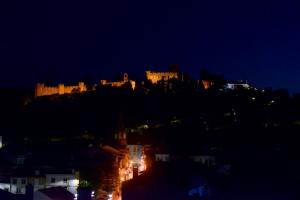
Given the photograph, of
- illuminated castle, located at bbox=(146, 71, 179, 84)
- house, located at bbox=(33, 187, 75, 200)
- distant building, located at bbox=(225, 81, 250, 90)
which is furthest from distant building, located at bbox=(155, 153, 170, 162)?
illuminated castle, located at bbox=(146, 71, 179, 84)

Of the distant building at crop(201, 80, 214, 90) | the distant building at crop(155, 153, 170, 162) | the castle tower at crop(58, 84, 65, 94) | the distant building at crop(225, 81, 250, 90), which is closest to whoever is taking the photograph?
the distant building at crop(155, 153, 170, 162)

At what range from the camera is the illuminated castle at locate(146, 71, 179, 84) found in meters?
89.8

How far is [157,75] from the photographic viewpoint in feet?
300

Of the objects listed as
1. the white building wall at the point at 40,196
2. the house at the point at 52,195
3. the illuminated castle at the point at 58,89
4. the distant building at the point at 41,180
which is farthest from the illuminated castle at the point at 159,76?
the white building wall at the point at 40,196

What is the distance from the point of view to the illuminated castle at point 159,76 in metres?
89.8

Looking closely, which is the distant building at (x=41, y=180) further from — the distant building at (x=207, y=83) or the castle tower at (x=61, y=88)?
the castle tower at (x=61, y=88)

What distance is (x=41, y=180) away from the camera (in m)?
36.3

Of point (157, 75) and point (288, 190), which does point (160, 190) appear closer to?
point (288, 190)

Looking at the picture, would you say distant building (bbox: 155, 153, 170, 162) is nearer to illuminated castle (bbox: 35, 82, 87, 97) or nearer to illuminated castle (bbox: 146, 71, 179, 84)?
illuminated castle (bbox: 146, 71, 179, 84)

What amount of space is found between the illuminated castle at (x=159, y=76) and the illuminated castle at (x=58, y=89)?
11.1m

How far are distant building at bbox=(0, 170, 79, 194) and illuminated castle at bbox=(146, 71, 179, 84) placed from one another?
53.3 m

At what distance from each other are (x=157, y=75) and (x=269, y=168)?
5789 cm

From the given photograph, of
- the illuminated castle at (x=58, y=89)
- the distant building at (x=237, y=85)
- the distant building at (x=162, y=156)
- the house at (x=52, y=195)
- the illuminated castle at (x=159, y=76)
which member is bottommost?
the house at (x=52, y=195)

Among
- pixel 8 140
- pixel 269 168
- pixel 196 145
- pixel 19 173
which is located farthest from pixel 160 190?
pixel 8 140
